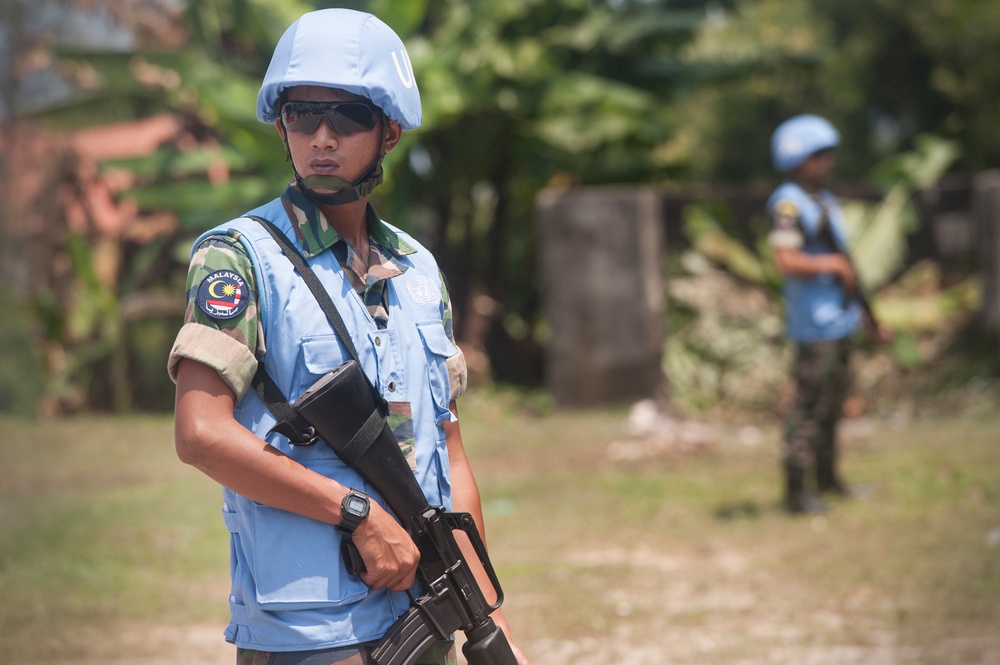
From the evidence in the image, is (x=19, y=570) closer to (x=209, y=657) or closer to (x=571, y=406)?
(x=209, y=657)

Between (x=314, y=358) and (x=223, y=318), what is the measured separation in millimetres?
175

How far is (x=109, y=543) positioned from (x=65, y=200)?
697cm

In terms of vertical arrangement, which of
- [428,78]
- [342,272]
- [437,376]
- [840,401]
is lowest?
[840,401]

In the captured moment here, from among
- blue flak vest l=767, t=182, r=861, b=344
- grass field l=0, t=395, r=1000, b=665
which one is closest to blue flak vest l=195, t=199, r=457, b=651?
grass field l=0, t=395, r=1000, b=665

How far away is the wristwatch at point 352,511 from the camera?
6.77 ft

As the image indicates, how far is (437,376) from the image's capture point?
2320mm

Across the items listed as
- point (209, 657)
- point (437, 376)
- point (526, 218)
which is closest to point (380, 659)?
point (437, 376)

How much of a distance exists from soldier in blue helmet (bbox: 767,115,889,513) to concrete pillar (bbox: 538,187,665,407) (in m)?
3.68

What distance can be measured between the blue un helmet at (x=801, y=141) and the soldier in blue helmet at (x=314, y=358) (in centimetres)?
460

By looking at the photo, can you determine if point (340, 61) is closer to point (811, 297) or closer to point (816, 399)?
point (811, 297)

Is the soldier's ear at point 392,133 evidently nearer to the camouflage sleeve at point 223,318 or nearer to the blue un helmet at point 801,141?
the camouflage sleeve at point 223,318

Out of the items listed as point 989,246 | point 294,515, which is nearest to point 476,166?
point 989,246

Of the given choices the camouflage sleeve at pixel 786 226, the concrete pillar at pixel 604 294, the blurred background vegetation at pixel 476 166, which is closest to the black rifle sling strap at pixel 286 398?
the camouflage sleeve at pixel 786 226

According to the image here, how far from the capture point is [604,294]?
10.6 meters
